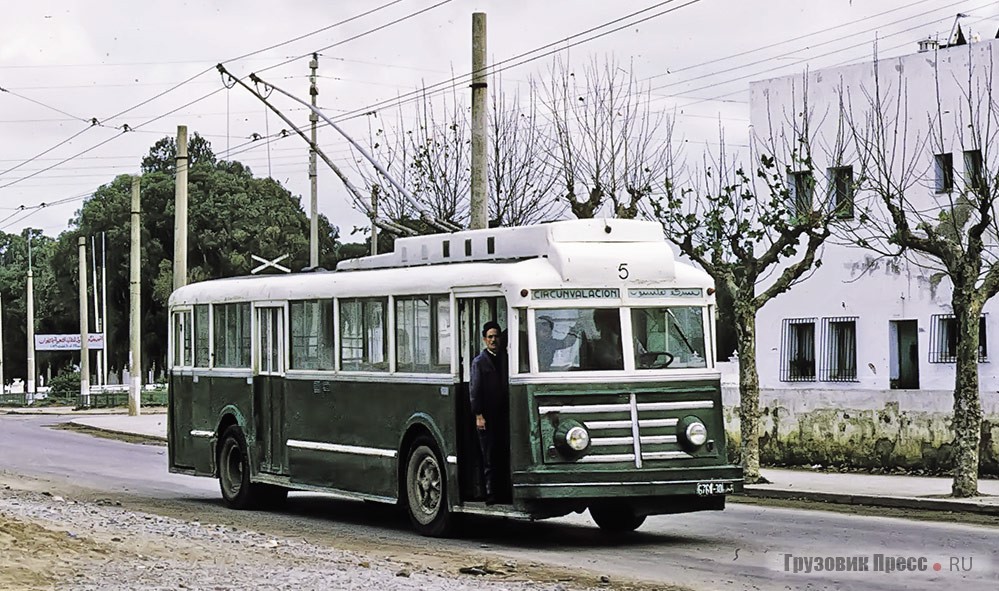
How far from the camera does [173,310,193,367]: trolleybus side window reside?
2316cm

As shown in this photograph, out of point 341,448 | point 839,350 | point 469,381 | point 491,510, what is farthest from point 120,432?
point 491,510

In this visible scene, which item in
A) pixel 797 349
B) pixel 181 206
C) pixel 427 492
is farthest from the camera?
pixel 181 206

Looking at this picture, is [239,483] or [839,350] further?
[839,350]

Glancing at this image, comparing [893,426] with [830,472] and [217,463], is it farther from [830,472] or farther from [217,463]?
[217,463]

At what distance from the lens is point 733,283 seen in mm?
Answer: 25766

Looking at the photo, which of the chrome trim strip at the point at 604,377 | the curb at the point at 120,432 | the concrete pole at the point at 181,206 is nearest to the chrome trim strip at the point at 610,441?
the chrome trim strip at the point at 604,377

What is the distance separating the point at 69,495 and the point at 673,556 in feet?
37.2

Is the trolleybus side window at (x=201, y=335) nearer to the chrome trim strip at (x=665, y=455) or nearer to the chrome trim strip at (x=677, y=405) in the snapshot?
the chrome trim strip at (x=677, y=405)

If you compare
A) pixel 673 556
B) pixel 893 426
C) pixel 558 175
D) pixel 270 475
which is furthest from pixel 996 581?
pixel 558 175

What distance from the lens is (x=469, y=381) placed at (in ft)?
54.9

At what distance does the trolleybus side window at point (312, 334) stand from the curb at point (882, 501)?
6.42 meters

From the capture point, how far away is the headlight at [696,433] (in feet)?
53.7

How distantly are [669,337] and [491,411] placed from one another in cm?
181

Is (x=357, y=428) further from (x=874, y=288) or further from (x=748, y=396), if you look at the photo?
(x=874, y=288)
